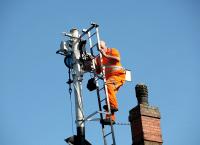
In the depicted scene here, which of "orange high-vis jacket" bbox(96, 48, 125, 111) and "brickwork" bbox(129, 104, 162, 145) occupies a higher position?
"orange high-vis jacket" bbox(96, 48, 125, 111)

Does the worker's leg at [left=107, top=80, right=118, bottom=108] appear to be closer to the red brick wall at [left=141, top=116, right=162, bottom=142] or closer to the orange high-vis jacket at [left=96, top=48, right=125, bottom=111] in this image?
the orange high-vis jacket at [left=96, top=48, right=125, bottom=111]

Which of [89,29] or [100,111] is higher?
[89,29]

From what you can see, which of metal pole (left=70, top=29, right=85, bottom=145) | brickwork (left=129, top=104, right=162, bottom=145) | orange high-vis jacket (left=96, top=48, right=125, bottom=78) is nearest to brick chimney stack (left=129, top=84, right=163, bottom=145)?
brickwork (left=129, top=104, right=162, bottom=145)

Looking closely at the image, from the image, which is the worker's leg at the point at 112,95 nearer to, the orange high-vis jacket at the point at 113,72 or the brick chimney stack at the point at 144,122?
the orange high-vis jacket at the point at 113,72

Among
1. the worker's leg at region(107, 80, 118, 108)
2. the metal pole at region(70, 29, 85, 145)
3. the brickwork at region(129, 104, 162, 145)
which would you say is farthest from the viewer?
the brickwork at region(129, 104, 162, 145)

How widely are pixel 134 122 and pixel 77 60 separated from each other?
184 centimetres

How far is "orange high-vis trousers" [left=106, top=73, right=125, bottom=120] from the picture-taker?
8.47 meters

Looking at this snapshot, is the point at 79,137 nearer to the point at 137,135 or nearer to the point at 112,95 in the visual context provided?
the point at 112,95

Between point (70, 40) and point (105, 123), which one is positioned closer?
point (105, 123)

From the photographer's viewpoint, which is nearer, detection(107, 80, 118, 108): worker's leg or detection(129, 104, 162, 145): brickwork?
detection(107, 80, 118, 108): worker's leg

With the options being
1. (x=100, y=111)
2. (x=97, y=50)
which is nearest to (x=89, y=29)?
(x=97, y=50)

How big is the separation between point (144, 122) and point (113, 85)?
1.05 meters

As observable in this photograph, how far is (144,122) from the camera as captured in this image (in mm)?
9195

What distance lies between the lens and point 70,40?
8742 mm
